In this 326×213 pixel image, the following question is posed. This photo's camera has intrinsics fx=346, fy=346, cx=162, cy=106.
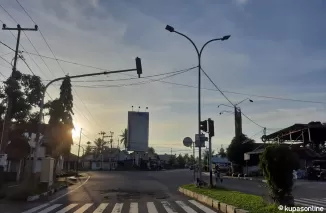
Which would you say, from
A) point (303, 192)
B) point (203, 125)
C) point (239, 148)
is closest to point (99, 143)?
point (239, 148)

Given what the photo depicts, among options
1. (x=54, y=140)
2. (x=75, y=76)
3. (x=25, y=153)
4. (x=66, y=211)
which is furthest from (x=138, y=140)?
(x=66, y=211)

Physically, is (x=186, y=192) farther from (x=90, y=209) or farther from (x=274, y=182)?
(x=274, y=182)

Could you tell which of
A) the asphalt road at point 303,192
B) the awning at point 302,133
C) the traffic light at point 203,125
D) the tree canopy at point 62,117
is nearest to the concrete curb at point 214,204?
the asphalt road at point 303,192

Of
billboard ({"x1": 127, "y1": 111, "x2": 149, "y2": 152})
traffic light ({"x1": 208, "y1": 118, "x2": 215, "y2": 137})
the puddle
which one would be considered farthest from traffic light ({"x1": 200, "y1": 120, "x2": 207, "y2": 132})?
billboard ({"x1": 127, "y1": 111, "x2": 149, "y2": 152})

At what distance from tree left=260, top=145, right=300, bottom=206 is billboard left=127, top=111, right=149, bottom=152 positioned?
232 ft

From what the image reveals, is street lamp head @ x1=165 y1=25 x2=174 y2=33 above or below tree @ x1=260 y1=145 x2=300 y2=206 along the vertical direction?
above

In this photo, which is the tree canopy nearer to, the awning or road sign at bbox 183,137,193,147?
road sign at bbox 183,137,193,147

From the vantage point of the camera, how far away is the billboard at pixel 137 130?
264 feet

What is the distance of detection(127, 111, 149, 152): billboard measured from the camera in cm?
8050

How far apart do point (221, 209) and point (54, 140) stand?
32.1m

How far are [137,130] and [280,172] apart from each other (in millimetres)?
71415

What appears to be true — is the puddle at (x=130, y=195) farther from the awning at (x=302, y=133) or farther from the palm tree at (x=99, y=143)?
the palm tree at (x=99, y=143)

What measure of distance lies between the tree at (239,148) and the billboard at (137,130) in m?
31.1

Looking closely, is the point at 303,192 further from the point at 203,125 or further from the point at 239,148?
the point at 239,148
